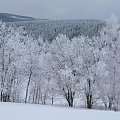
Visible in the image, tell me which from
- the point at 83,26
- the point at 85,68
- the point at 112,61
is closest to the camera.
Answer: the point at 112,61

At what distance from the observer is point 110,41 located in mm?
35812

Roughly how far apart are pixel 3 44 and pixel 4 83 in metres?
5.46

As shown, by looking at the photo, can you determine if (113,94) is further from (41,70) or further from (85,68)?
(41,70)

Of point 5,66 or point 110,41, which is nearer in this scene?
point 110,41

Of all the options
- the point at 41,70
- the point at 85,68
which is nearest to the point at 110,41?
the point at 85,68

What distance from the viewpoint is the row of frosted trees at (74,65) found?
1403 inches

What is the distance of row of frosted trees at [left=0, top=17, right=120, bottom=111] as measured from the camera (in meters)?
35.6

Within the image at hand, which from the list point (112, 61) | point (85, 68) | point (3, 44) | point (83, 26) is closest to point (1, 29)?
point (3, 44)

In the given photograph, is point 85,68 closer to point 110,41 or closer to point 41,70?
point 110,41

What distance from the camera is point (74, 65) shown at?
38.8 meters

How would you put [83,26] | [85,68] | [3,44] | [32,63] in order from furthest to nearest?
[83,26] < [32,63] < [3,44] < [85,68]

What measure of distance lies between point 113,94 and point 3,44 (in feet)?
54.6

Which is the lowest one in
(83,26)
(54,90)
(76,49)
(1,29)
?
(54,90)

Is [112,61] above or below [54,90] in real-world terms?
above
